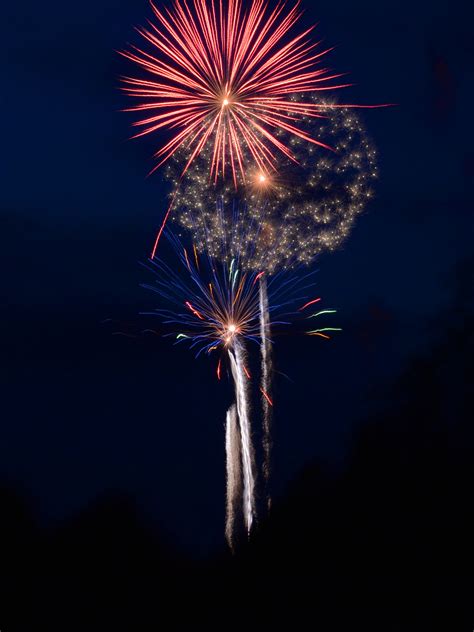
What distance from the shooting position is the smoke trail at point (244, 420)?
44.8 feet

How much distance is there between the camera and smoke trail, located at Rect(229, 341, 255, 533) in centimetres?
1365

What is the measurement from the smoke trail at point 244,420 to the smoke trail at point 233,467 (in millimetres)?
498

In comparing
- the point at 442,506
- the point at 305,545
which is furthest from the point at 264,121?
the point at 442,506

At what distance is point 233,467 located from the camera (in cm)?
1517

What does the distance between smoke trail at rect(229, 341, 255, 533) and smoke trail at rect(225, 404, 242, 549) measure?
0.50 m

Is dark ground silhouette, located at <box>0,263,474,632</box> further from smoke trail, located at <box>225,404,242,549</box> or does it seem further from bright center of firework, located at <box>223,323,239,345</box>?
bright center of firework, located at <box>223,323,239,345</box>

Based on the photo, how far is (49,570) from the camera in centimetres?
1894

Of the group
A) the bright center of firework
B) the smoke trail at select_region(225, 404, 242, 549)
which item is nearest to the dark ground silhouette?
the smoke trail at select_region(225, 404, 242, 549)

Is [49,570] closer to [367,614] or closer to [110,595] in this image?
[110,595]

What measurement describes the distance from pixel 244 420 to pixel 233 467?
6.88ft

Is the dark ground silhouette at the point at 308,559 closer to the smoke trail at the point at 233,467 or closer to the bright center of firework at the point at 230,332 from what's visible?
the smoke trail at the point at 233,467

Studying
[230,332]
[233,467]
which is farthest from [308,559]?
[230,332]

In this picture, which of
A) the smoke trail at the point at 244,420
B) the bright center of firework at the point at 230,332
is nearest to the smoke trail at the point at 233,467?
the smoke trail at the point at 244,420

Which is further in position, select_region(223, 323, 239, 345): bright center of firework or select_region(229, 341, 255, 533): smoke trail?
select_region(229, 341, 255, 533): smoke trail
